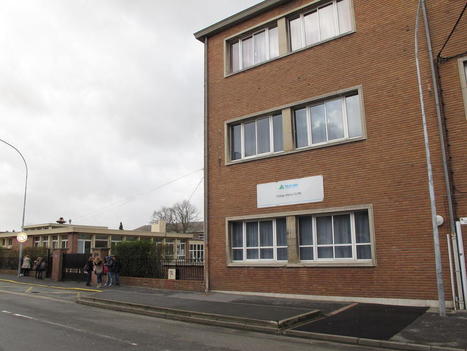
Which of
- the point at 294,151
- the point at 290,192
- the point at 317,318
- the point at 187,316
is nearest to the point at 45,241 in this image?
the point at 290,192

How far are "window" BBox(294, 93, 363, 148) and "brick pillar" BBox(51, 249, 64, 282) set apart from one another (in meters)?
15.8

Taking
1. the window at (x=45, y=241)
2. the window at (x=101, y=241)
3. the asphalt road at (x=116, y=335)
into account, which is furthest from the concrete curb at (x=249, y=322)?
the window at (x=45, y=241)

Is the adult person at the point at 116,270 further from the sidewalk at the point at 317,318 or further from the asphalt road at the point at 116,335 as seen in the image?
the asphalt road at the point at 116,335

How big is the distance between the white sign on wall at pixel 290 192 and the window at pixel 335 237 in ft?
2.30

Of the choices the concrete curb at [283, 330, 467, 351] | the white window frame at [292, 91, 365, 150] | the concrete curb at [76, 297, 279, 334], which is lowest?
the concrete curb at [283, 330, 467, 351]

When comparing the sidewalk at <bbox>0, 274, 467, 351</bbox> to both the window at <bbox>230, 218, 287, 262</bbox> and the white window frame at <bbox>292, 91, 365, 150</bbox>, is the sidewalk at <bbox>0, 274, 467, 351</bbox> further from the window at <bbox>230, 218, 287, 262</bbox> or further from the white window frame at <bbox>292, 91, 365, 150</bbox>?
the white window frame at <bbox>292, 91, 365, 150</bbox>

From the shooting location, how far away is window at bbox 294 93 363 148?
13586 millimetres

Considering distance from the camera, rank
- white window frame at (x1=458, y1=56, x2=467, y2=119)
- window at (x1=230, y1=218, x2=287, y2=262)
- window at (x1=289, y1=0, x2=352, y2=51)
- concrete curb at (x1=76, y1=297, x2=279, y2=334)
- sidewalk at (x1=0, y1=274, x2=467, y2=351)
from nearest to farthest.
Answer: sidewalk at (x1=0, y1=274, x2=467, y2=351) → concrete curb at (x1=76, y1=297, x2=279, y2=334) → white window frame at (x1=458, y1=56, x2=467, y2=119) → window at (x1=289, y1=0, x2=352, y2=51) → window at (x1=230, y1=218, x2=287, y2=262)

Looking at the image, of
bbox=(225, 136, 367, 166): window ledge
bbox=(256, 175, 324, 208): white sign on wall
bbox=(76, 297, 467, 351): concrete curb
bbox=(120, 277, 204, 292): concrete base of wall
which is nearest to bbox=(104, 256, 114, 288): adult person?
bbox=(120, 277, 204, 292): concrete base of wall

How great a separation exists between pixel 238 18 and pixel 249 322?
12.1 metres

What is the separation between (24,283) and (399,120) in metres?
21.0

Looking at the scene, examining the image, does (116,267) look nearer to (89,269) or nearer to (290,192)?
(89,269)

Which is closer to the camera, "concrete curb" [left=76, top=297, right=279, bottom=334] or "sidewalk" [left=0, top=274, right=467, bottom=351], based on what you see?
"sidewalk" [left=0, top=274, right=467, bottom=351]

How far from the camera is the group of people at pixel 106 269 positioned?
18.9 meters
